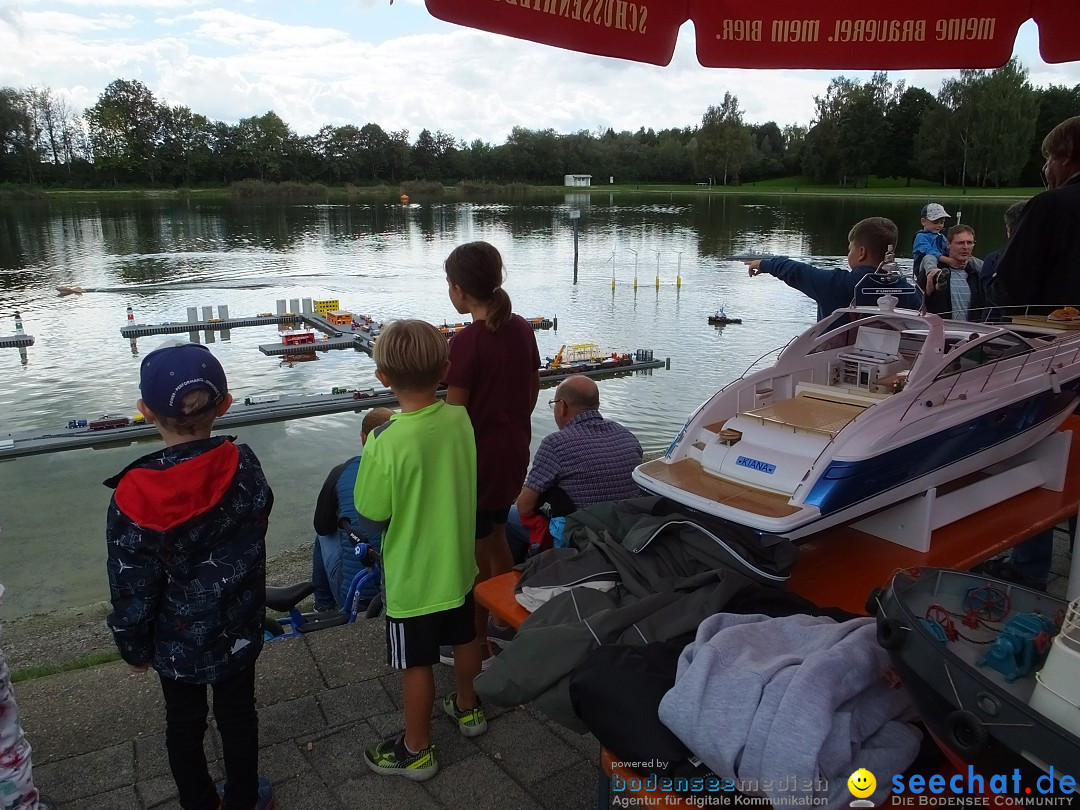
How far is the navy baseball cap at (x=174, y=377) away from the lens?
199 centimetres

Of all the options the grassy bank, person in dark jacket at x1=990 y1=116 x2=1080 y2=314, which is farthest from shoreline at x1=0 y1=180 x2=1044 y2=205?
person in dark jacket at x1=990 y1=116 x2=1080 y2=314

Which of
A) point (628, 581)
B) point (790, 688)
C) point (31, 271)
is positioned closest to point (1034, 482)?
point (628, 581)

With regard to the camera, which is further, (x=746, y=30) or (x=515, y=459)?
(x=515, y=459)

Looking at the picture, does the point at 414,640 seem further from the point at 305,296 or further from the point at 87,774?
the point at 305,296

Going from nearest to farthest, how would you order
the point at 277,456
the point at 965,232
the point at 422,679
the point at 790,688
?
the point at 790,688 → the point at 422,679 → the point at 965,232 → the point at 277,456

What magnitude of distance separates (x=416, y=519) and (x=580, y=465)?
107 centimetres

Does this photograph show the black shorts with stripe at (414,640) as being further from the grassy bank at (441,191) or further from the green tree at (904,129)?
the green tree at (904,129)

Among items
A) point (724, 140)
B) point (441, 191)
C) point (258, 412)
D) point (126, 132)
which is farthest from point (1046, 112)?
point (126, 132)

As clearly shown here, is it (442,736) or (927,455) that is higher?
(927,455)

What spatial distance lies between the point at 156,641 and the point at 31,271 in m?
44.9

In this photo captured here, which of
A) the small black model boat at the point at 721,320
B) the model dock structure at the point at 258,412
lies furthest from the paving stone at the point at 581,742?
the small black model boat at the point at 721,320

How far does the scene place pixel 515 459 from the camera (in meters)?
2.97

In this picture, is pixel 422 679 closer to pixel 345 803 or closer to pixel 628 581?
pixel 345 803

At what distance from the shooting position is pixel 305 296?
114ft
